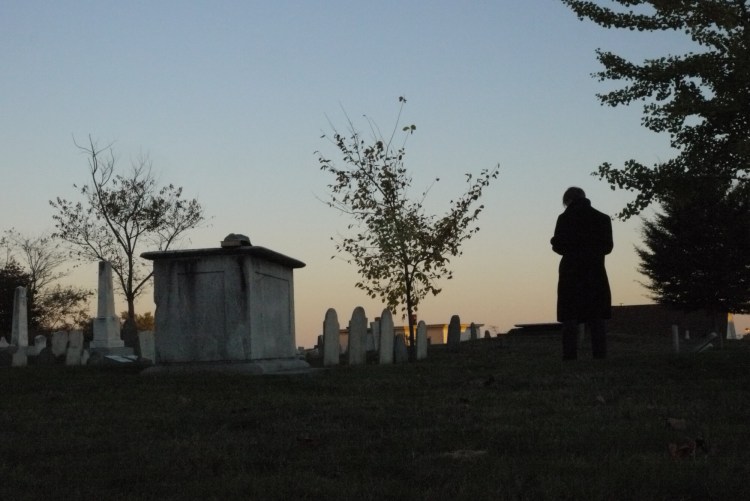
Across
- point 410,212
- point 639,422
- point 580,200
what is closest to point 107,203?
point 410,212

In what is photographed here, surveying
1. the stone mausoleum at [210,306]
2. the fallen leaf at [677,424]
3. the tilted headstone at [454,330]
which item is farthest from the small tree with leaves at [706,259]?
the fallen leaf at [677,424]

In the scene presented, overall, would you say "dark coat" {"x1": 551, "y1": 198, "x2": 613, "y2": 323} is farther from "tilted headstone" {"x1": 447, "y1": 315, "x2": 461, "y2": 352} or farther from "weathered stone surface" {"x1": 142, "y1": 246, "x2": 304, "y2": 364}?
"tilted headstone" {"x1": 447, "y1": 315, "x2": 461, "y2": 352}

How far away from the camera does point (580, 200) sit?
1223 centimetres

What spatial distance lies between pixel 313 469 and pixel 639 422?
8.96 feet

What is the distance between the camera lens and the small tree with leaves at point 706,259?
35875 mm

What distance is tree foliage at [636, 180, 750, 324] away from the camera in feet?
118

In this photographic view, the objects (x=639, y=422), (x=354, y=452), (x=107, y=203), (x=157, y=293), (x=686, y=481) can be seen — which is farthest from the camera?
(x=107, y=203)

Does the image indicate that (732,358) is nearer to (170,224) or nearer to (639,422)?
(639,422)

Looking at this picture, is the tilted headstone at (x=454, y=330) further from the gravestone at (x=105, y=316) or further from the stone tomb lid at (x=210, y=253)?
the stone tomb lid at (x=210, y=253)

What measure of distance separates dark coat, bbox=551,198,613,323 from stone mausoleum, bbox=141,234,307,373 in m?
4.30

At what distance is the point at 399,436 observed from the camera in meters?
6.12

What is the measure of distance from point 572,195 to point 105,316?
1769 centimetres

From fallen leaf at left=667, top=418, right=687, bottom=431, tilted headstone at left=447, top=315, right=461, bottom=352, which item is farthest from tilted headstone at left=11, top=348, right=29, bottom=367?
fallen leaf at left=667, top=418, right=687, bottom=431

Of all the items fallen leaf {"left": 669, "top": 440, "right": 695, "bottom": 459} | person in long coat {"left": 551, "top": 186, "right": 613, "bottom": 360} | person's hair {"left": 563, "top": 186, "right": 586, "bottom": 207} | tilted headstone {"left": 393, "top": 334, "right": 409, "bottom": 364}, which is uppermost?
person's hair {"left": 563, "top": 186, "right": 586, "bottom": 207}
